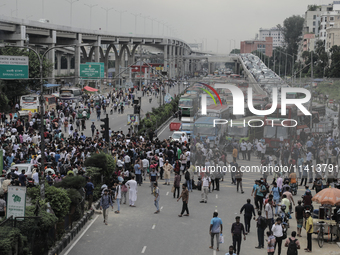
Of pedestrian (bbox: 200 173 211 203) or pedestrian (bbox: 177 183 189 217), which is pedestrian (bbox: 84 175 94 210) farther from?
pedestrian (bbox: 200 173 211 203)

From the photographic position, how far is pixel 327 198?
1484 centimetres

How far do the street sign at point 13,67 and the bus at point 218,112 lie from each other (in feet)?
40.4

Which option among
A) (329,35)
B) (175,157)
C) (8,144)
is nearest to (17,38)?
(8,144)

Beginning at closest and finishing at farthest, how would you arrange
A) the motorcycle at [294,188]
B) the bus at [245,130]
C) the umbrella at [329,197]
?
the umbrella at [329,197] < the motorcycle at [294,188] < the bus at [245,130]

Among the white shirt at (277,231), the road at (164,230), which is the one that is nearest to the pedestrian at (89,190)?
the road at (164,230)

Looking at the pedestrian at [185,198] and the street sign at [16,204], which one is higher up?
the street sign at [16,204]

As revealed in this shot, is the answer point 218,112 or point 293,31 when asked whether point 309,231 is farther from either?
point 293,31

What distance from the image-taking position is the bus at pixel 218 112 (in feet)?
67.7

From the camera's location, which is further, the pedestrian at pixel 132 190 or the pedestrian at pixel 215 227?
the pedestrian at pixel 132 190

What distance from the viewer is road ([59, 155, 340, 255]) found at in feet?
45.3

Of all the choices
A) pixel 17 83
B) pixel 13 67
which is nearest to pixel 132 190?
pixel 13 67

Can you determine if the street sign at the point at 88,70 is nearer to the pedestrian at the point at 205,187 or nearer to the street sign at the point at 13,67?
the street sign at the point at 13,67

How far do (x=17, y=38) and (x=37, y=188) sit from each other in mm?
46359

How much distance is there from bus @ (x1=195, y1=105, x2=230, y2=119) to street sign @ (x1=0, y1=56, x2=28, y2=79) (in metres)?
12.3
